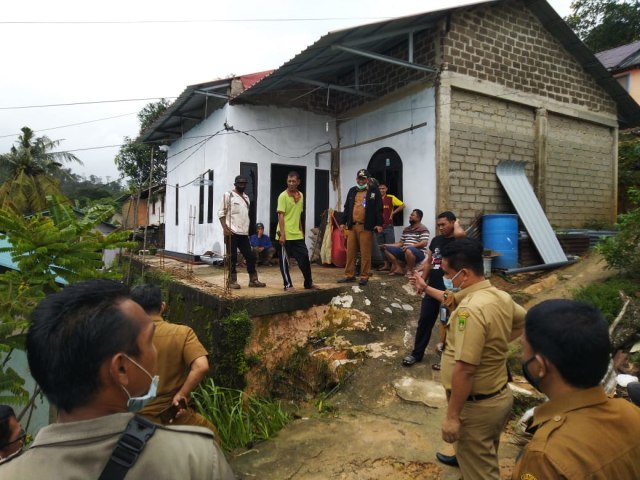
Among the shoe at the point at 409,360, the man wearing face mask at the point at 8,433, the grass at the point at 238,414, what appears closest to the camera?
the man wearing face mask at the point at 8,433

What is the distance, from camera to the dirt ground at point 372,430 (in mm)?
3336

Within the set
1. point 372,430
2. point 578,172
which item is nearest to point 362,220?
point 372,430

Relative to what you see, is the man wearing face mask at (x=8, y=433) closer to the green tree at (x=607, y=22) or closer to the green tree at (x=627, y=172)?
the green tree at (x=627, y=172)

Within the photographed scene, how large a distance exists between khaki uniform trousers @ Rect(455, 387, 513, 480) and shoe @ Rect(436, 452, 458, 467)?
1.05 m

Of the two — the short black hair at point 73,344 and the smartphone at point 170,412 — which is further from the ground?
the short black hair at point 73,344

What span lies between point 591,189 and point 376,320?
7344 millimetres

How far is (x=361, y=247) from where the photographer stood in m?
6.45

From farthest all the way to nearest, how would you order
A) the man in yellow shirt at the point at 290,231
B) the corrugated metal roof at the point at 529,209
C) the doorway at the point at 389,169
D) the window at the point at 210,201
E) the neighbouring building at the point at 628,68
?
1. the neighbouring building at the point at 628,68
2. the window at the point at 210,201
3. the doorway at the point at 389,169
4. the corrugated metal roof at the point at 529,209
5. the man in yellow shirt at the point at 290,231

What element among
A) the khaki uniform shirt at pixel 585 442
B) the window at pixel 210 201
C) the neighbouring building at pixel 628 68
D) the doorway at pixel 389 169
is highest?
the neighbouring building at pixel 628 68

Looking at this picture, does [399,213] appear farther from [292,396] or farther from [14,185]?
[14,185]

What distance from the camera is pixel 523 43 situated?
28.6 feet

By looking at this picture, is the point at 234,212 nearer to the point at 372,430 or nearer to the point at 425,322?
the point at 425,322

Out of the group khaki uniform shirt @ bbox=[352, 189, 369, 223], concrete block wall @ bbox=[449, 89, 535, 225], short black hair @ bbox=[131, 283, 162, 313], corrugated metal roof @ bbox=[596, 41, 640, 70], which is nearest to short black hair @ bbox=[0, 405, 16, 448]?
short black hair @ bbox=[131, 283, 162, 313]

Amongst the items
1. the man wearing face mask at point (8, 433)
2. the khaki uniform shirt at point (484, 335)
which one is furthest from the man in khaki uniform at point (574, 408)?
the man wearing face mask at point (8, 433)
